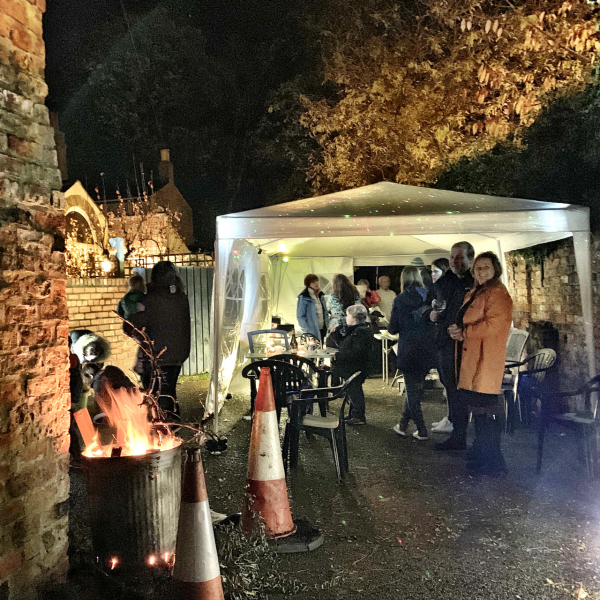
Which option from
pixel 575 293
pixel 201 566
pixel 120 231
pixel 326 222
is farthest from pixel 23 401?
pixel 120 231

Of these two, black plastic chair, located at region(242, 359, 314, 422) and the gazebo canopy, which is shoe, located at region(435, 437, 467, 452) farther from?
the gazebo canopy

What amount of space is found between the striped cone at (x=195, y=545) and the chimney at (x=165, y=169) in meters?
24.6

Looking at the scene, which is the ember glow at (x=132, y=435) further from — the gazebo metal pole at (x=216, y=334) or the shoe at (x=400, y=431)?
the shoe at (x=400, y=431)

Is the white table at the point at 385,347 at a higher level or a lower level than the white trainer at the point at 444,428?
higher

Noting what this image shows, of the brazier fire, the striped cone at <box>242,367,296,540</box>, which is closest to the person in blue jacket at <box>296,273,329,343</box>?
the striped cone at <box>242,367,296,540</box>

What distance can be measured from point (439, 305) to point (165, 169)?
73.1 feet

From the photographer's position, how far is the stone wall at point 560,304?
6242 mm

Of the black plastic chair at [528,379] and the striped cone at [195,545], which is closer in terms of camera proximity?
the striped cone at [195,545]

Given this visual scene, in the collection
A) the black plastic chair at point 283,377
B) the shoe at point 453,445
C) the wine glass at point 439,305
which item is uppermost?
the wine glass at point 439,305

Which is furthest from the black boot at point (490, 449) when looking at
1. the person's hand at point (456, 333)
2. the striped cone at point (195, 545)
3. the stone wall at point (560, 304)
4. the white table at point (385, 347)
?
the white table at point (385, 347)

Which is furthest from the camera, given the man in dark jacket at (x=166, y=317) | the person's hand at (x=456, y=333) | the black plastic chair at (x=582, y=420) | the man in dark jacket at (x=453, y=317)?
the man in dark jacket at (x=166, y=317)

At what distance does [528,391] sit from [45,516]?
5501 mm

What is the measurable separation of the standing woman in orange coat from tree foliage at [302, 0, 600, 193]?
3.21 metres

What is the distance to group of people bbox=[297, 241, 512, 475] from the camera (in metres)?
4.92
